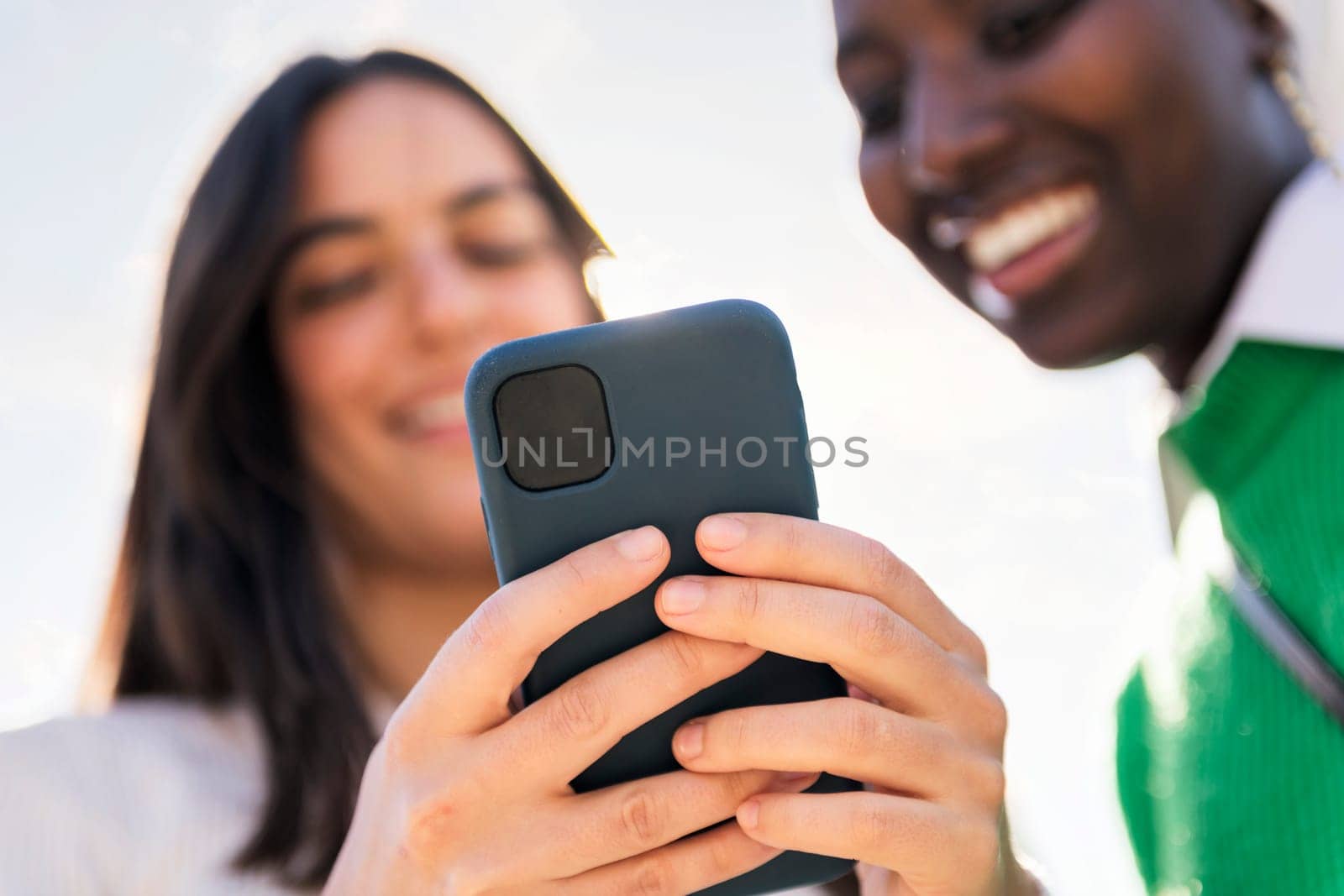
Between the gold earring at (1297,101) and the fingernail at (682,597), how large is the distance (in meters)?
1.32

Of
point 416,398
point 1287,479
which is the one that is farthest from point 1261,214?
point 416,398

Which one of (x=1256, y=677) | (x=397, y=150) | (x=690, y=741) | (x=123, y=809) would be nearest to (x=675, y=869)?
(x=690, y=741)

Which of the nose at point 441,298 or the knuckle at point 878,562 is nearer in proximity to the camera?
the knuckle at point 878,562

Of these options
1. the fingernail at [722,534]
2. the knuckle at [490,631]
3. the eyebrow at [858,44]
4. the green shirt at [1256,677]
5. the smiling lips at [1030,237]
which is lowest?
the green shirt at [1256,677]

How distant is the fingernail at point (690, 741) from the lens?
1031 millimetres

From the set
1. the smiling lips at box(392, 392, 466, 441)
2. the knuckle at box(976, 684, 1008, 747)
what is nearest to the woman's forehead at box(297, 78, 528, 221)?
the smiling lips at box(392, 392, 466, 441)

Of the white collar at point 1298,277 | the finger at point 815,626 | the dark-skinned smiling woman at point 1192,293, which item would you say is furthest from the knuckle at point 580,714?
the white collar at point 1298,277

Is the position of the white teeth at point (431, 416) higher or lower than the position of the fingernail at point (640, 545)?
lower

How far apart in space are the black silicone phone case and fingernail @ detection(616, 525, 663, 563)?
56 millimetres

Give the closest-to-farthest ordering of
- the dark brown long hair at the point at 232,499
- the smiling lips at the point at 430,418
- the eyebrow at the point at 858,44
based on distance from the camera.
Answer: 1. the eyebrow at the point at 858,44
2. the dark brown long hair at the point at 232,499
3. the smiling lips at the point at 430,418

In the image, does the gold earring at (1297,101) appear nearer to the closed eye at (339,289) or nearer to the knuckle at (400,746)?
the knuckle at (400,746)

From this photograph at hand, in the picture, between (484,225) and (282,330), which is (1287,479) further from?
(282,330)

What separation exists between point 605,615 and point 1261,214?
3.90 ft

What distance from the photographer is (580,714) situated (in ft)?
3.31
